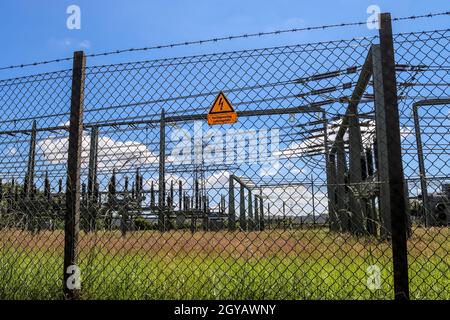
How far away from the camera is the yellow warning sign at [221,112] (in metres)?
3.52

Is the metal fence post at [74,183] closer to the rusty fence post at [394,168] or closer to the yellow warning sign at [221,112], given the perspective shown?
the yellow warning sign at [221,112]

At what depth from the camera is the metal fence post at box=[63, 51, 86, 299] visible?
3.59 metres

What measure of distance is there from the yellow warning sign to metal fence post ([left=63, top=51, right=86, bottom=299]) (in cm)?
117

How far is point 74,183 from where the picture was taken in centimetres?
372

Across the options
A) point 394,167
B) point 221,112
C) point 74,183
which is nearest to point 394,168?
point 394,167

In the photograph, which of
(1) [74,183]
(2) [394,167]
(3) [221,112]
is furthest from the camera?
(1) [74,183]

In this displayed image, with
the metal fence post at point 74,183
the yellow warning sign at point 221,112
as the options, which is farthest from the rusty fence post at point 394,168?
the metal fence post at point 74,183

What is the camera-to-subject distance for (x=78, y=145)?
3.79 meters

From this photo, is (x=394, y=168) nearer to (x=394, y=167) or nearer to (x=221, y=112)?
(x=394, y=167)

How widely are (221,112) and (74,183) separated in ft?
4.46

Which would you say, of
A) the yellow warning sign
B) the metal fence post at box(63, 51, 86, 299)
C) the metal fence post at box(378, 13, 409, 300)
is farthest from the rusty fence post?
the metal fence post at box(63, 51, 86, 299)

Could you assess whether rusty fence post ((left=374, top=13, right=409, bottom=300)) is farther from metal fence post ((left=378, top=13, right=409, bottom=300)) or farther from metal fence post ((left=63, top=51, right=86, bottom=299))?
metal fence post ((left=63, top=51, right=86, bottom=299))
